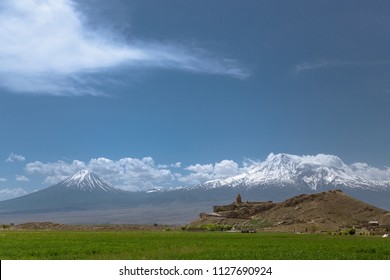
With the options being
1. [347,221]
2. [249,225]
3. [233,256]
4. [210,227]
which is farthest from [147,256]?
[347,221]

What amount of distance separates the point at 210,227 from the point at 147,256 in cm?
6805

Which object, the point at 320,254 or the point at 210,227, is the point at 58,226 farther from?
the point at 320,254

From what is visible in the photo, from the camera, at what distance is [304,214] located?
12325 centimetres

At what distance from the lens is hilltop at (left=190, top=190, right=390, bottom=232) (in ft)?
367

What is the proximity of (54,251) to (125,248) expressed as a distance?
631cm

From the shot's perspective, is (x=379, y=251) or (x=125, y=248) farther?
(x=125, y=248)

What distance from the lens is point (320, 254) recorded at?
119 feet

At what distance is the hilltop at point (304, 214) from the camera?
112 meters

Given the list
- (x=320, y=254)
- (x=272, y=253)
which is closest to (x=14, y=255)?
(x=272, y=253)

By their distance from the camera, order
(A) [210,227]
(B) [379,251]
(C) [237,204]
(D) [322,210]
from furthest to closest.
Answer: (C) [237,204], (D) [322,210], (A) [210,227], (B) [379,251]

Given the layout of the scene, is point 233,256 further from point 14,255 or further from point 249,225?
point 249,225

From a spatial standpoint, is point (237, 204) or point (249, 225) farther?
point (237, 204)

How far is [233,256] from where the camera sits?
3428 cm

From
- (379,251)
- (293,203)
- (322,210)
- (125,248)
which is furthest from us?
(293,203)
